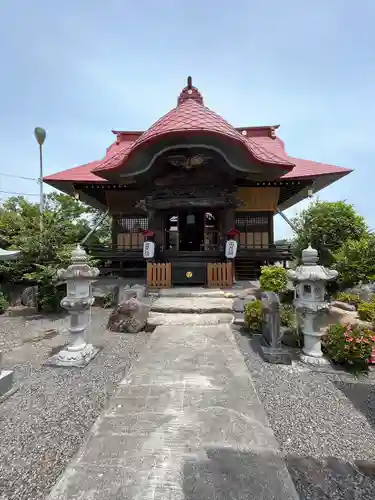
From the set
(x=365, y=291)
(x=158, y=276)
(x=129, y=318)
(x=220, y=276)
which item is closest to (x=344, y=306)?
(x=365, y=291)

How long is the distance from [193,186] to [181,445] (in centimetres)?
774

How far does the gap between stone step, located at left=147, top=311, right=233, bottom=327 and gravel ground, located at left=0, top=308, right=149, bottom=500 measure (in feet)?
1.52

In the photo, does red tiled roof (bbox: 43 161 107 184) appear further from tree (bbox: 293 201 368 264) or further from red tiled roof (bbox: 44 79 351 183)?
tree (bbox: 293 201 368 264)

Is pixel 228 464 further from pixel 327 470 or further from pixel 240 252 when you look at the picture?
pixel 240 252

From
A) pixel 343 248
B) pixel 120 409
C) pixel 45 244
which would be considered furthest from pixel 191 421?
pixel 45 244

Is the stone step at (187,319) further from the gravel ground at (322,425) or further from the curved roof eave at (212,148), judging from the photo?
the curved roof eave at (212,148)

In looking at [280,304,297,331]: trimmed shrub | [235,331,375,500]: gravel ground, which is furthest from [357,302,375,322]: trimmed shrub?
[235,331,375,500]: gravel ground

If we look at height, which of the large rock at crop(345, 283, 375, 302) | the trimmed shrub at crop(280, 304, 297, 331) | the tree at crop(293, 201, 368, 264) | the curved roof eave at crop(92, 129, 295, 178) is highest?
the curved roof eave at crop(92, 129, 295, 178)

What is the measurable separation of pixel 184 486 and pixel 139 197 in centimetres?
1074

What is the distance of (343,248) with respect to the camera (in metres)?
6.60

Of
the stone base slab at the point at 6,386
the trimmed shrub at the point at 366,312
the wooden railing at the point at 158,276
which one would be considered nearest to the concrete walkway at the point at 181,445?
the stone base slab at the point at 6,386

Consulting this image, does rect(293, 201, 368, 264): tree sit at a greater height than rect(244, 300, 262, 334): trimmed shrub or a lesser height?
greater

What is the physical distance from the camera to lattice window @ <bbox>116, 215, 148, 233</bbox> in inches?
454

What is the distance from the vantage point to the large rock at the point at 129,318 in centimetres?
561
